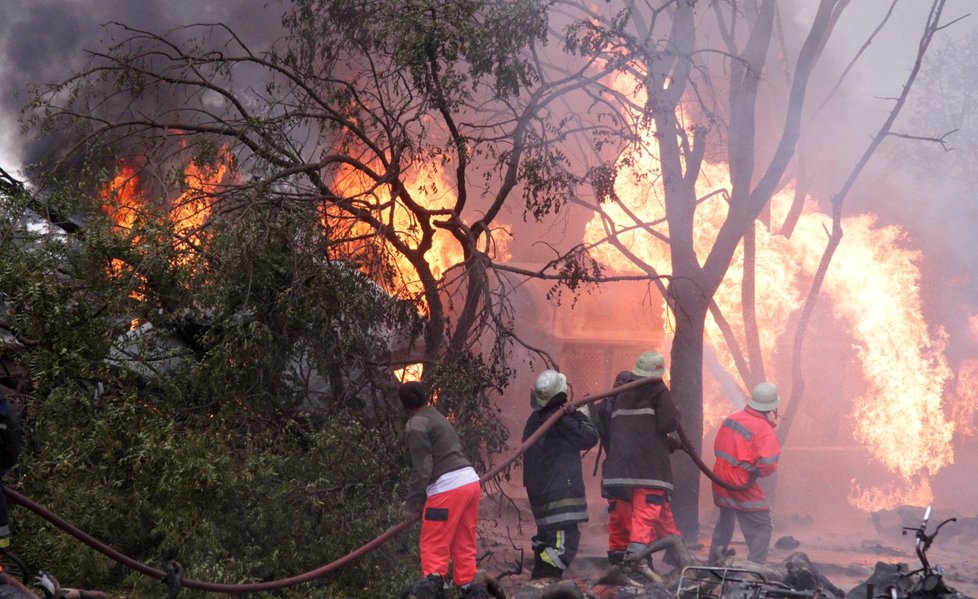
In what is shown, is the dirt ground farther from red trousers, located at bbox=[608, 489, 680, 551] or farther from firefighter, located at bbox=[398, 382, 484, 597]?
firefighter, located at bbox=[398, 382, 484, 597]

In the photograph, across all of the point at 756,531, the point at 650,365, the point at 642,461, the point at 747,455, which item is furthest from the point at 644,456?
the point at 756,531

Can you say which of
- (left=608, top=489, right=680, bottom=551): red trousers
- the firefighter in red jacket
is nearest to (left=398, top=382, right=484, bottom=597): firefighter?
(left=608, top=489, right=680, bottom=551): red trousers

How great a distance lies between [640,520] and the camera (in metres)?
7.57

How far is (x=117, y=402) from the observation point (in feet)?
21.4

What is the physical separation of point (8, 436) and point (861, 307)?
627 inches

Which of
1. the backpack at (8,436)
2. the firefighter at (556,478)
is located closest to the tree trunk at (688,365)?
the firefighter at (556,478)

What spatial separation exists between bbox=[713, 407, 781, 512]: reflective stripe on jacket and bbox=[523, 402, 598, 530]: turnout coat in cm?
156

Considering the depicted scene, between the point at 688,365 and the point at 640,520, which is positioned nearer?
the point at 640,520

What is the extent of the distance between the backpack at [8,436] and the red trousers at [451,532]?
247 cm

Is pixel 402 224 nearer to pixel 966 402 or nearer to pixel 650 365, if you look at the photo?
pixel 650 365

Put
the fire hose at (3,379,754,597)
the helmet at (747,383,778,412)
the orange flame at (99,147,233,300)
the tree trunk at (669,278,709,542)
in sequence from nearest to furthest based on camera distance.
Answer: the fire hose at (3,379,754,597) < the orange flame at (99,147,233,300) < the helmet at (747,383,778,412) < the tree trunk at (669,278,709,542)

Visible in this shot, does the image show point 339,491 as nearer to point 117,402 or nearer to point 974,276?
point 117,402

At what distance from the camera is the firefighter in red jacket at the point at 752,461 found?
7.99m

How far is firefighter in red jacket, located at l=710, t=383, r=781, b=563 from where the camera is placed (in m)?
7.99
